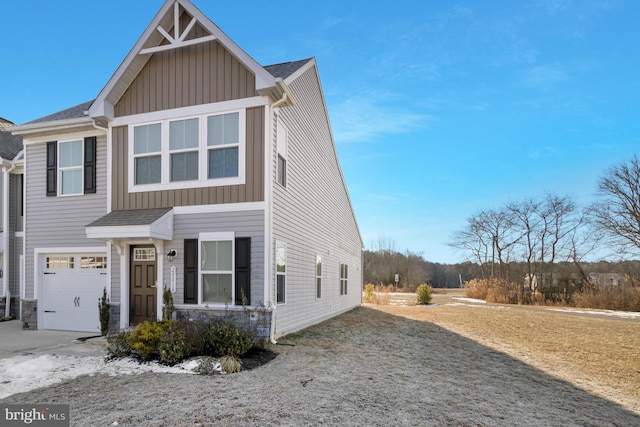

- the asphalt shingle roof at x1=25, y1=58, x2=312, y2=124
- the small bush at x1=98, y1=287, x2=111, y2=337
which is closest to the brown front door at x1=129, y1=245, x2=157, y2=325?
the small bush at x1=98, y1=287, x2=111, y2=337

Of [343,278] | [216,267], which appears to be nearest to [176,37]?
[216,267]

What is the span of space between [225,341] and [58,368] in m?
2.74

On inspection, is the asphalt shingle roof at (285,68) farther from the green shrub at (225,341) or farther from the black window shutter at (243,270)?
the green shrub at (225,341)

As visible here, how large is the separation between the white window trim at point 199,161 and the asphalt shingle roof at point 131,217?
566mm

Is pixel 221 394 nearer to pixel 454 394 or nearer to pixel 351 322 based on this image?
pixel 454 394

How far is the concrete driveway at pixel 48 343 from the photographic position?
7.71 meters

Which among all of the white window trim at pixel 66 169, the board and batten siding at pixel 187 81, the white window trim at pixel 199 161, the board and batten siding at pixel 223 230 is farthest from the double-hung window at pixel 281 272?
the white window trim at pixel 66 169

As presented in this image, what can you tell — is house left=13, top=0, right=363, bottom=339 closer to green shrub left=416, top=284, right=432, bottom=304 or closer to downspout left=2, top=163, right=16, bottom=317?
downspout left=2, top=163, right=16, bottom=317

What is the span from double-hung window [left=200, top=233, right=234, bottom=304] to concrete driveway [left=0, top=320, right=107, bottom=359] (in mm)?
2304

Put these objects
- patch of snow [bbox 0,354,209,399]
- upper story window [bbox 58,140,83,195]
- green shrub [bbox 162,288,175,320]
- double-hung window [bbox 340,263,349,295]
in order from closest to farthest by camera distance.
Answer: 1. patch of snow [bbox 0,354,209,399]
2. green shrub [bbox 162,288,175,320]
3. upper story window [bbox 58,140,83,195]
4. double-hung window [bbox 340,263,349,295]

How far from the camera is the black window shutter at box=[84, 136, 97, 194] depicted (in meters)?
10.4

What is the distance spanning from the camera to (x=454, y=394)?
17.9 ft

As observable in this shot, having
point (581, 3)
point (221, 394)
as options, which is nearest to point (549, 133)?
point (581, 3)

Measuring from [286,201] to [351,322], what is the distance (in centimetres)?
565
